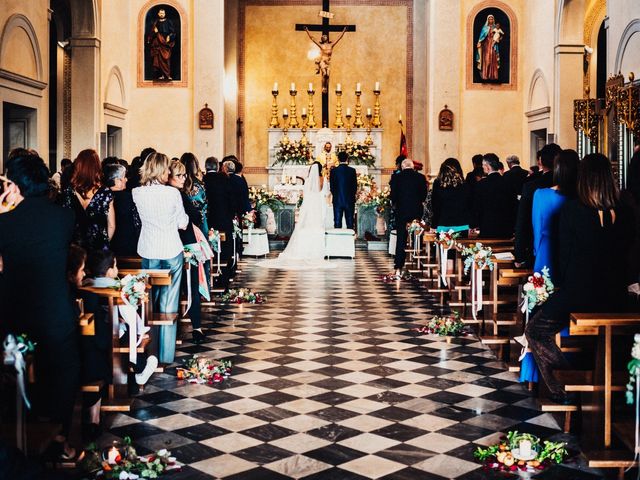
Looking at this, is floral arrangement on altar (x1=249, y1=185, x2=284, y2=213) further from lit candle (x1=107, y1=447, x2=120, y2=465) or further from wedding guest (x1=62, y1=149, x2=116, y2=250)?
lit candle (x1=107, y1=447, x2=120, y2=465)

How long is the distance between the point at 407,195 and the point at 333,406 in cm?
783

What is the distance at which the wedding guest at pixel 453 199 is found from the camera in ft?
37.4

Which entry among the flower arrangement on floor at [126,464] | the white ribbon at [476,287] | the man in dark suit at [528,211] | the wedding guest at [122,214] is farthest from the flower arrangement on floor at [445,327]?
the flower arrangement on floor at [126,464]

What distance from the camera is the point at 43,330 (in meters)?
4.75

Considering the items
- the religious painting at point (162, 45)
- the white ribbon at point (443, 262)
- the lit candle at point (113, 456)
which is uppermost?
the religious painting at point (162, 45)

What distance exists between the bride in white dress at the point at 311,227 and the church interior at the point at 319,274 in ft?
0.14

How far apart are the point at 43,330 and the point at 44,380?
1.05ft

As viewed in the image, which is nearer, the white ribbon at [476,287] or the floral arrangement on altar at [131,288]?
the floral arrangement on altar at [131,288]

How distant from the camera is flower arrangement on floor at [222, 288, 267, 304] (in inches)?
465

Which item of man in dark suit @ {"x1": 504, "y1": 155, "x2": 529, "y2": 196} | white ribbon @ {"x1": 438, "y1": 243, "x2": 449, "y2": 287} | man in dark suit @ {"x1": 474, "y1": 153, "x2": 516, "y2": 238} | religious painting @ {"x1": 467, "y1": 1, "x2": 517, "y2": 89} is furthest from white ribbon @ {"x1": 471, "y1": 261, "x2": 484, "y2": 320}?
religious painting @ {"x1": 467, "y1": 1, "x2": 517, "y2": 89}

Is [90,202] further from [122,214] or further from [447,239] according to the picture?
[447,239]

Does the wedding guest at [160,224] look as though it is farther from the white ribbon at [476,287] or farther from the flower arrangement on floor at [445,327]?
the flower arrangement on floor at [445,327]

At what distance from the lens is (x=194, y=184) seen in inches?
388

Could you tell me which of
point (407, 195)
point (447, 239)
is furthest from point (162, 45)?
point (447, 239)
